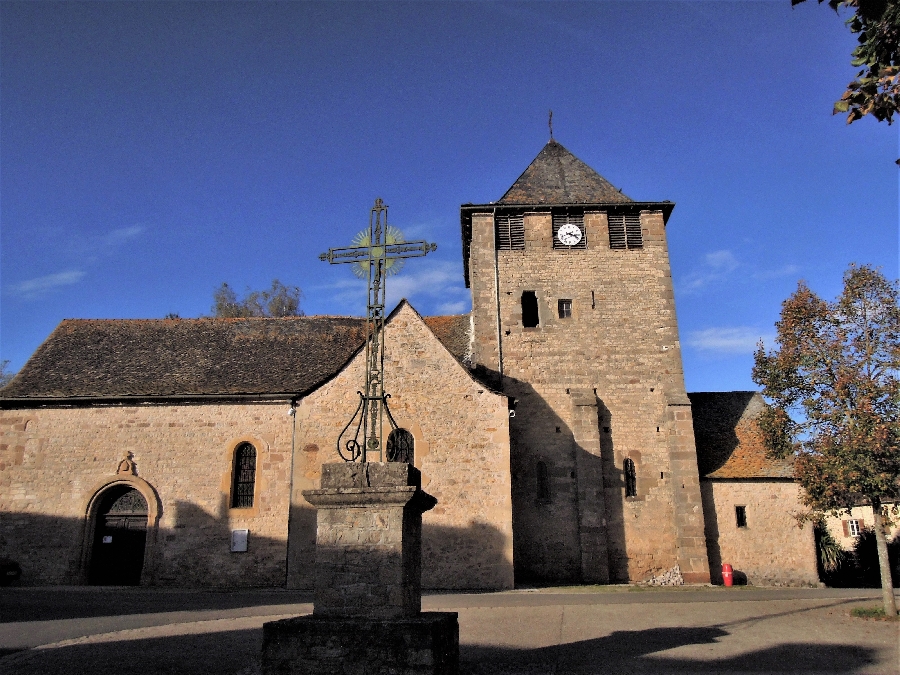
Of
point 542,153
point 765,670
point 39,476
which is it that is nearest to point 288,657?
point 765,670

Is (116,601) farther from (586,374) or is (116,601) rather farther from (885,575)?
(885,575)

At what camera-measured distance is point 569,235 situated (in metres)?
22.9

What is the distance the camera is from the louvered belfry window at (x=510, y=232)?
22844 mm

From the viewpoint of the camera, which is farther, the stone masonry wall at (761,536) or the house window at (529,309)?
the house window at (529,309)

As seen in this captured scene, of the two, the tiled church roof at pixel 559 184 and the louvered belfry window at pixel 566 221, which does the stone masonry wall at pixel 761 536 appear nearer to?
the louvered belfry window at pixel 566 221

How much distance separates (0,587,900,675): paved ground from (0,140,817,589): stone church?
2.51 metres

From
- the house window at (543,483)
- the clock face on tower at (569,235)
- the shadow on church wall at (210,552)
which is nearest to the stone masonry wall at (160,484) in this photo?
the shadow on church wall at (210,552)

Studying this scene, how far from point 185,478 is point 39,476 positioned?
4555mm

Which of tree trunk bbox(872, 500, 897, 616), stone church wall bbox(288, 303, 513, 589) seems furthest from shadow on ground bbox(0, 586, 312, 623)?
tree trunk bbox(872, 500, 897, 616)

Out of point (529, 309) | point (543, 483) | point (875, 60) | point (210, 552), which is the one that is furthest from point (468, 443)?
point (875, 60)

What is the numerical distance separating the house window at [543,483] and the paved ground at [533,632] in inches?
139

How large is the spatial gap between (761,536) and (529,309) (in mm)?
9985

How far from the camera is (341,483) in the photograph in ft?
22.6

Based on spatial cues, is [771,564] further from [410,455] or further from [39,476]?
[39,476]
